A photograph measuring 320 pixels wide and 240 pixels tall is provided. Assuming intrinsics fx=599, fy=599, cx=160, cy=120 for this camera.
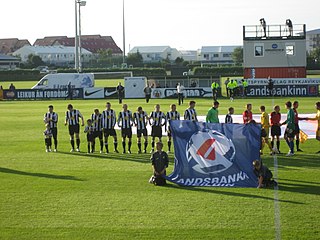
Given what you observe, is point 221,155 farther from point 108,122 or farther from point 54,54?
point 54,54

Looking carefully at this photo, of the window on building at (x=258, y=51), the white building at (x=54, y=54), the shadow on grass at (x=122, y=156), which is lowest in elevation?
the shadow on grass at (x=122, y=156)

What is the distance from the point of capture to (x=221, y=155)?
1518 centimetres

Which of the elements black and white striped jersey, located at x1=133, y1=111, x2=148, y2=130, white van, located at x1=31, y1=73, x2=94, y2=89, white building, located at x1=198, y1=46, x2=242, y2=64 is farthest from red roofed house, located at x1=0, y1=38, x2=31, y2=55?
black and white striped jersey, located at x1=133, y1=111, x2=148, y2=130

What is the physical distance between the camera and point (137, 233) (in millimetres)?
10984

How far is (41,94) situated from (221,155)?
3766 cm

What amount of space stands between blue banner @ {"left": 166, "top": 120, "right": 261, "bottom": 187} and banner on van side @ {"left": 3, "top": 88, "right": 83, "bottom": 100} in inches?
1409

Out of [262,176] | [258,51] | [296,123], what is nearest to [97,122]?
[296,123]

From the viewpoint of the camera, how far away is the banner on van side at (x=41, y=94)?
5047 centimetres

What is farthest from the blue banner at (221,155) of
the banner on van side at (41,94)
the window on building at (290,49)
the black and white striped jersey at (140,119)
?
the window on building at (290,49)

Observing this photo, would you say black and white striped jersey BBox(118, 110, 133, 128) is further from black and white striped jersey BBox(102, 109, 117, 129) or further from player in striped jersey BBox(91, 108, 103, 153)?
player in striped jersey BBox(91, 108, 103, 153)

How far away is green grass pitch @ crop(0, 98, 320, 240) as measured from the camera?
11.1 m

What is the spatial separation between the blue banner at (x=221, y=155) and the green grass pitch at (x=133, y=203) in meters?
0.54

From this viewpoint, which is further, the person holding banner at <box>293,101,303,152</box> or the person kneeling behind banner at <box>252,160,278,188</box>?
the person holding banner at <box>293,101,303,152</box>

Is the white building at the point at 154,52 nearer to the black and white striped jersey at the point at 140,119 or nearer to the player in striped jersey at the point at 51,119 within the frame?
the player in striped jersey at the point at 51,119
